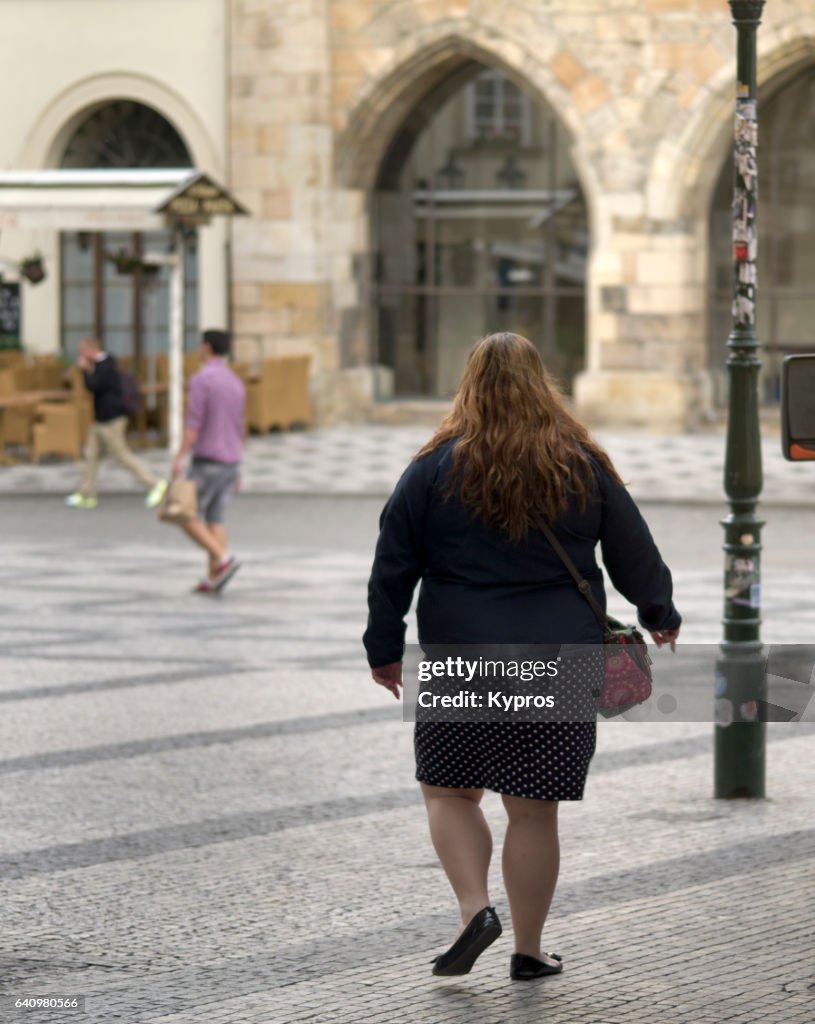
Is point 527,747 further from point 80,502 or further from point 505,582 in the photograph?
point 80,502

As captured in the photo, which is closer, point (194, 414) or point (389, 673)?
point (389, 673)

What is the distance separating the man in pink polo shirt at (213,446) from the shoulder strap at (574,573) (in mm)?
8384

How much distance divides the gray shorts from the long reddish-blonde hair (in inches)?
335

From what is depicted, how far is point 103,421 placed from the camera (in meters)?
19.3

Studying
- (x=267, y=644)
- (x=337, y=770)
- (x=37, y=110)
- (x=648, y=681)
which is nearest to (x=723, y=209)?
(x=37, y=110)

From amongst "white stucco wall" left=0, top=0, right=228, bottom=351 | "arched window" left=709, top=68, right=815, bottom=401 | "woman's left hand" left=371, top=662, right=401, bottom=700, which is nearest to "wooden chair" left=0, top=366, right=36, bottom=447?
"white stucco wall" left=0, top=0, right=228, bottom=351

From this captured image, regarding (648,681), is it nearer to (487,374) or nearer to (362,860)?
(487,374)

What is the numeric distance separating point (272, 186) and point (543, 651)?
2370 cm

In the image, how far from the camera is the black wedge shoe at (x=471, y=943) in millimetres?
5207

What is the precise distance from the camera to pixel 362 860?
6621 mm

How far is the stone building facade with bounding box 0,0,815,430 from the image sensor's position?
2694cm

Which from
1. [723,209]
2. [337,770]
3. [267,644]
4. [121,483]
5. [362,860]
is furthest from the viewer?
[723,209]

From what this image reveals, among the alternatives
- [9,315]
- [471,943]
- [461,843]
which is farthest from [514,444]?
[9,315]

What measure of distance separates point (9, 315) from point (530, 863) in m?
25.8
